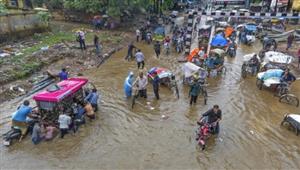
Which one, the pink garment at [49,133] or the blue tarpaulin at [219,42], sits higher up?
the blue tarpaulin at [219,42]

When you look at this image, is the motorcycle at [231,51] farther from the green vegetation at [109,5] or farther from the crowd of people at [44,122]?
the crowd of people at [44,122]

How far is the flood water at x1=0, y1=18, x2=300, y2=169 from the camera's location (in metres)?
9.49

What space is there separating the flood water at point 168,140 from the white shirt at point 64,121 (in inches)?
19.5

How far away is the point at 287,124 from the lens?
11969 mm

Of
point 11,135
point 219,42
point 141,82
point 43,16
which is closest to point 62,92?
point 11,135

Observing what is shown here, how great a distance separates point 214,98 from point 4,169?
9707 millimetres

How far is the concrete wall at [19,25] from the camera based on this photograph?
2178cm

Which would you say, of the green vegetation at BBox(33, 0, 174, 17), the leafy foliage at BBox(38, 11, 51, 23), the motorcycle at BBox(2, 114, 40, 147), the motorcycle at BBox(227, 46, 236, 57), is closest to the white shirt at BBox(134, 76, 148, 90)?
the motorcycle at BBox(2, 114, 40, 147)

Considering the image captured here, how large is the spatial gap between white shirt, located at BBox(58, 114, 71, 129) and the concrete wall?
14.0 m

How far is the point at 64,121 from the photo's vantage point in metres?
10.5

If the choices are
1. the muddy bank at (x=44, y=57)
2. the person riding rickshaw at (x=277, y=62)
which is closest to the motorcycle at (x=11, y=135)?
the muddy bank at (x=44, y=57)

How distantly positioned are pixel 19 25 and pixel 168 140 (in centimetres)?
1786

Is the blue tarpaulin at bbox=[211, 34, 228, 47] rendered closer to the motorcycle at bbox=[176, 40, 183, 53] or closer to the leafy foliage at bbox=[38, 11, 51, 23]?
the motorcycle at bbox=[176, 40, 183, 53]

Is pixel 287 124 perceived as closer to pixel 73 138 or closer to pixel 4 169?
pixel 73 138
